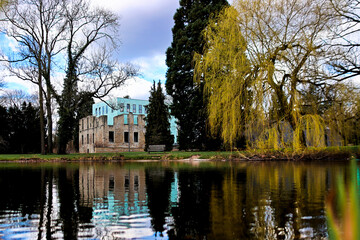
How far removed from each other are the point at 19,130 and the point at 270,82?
45.3 meters

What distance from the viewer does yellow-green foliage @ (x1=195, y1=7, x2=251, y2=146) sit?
644 inches

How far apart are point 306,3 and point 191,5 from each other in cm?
2199

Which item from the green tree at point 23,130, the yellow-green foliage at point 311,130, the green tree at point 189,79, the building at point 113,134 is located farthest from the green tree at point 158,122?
the yellow-green foliage at point 311,130

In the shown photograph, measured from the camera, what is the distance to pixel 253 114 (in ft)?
52.0

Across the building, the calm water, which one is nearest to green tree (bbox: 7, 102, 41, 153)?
the building

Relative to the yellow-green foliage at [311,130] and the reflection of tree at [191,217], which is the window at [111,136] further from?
the reflection of tree at [191,217]

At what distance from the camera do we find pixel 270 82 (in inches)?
619

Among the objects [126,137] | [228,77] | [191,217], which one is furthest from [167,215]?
[126,137]

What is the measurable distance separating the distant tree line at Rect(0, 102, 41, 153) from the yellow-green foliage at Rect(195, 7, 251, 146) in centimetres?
4041

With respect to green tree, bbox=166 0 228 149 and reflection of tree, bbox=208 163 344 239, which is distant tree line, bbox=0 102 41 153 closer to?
green tree, bbox=166 0 228 149

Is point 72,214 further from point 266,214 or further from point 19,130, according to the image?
point 19,130

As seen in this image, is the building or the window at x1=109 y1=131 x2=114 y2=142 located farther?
the window at x1=109 y1=131 x2=114 y2=142

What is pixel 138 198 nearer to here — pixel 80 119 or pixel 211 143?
pixel 211 143

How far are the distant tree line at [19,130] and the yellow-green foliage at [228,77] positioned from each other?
40.4 m
